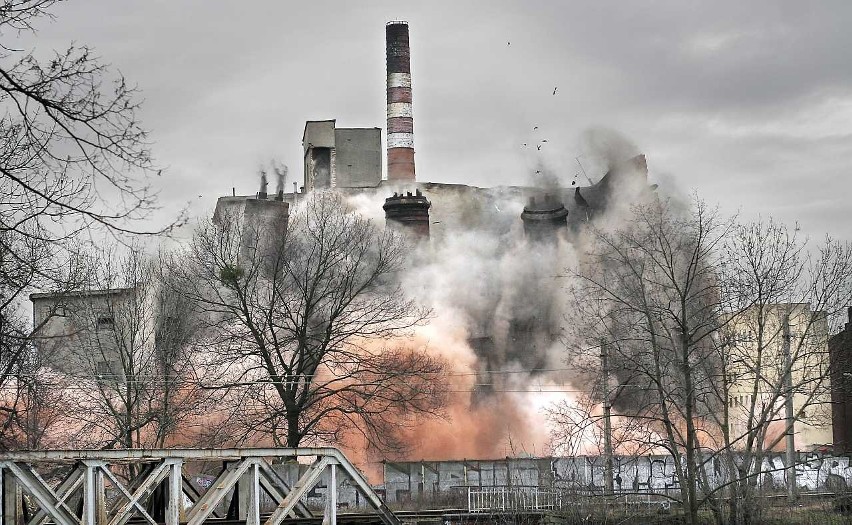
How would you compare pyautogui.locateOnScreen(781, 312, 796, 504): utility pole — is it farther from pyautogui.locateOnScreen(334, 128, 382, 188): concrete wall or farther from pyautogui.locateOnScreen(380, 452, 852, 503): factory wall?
pyautogui.locateOnScreen(334, 128, 382, 188): concrete wall

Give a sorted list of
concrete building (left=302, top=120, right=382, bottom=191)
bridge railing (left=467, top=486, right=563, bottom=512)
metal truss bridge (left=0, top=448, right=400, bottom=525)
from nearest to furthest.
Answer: metal truss bridge (left=0, top=448, right=400, bottom=525) < bridge railing (left=467, top=486, right=563, bottom=512) < concrete building (left=302, top=120, right=382, bottom=191)

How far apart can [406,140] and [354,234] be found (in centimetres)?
1716

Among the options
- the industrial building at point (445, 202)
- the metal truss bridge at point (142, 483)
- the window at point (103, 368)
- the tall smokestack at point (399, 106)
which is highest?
the tall smokestack at point (399, 106)

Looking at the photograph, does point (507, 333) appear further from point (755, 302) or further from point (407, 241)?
point (755, 302)

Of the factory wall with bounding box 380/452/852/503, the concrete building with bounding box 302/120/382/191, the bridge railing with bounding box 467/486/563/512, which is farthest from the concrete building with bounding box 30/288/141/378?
the concrete building with bounding box 302/120/382/191

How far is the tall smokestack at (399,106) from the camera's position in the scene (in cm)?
6269

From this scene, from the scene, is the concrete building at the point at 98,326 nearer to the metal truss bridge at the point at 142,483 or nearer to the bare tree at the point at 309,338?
the bare tree at the point at 309,338

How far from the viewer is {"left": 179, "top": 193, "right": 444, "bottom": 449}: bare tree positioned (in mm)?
39625

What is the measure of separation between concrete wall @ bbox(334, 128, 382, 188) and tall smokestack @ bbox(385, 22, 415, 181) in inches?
33.3

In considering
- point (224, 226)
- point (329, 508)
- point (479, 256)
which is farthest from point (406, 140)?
point (329, 508)

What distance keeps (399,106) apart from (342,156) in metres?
4.60

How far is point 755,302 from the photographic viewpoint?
2683 cm

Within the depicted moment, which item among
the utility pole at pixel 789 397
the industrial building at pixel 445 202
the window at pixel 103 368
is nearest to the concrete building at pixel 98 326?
the window at pixel 103 368

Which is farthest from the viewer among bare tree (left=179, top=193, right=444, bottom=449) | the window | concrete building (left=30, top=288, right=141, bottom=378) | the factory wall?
the factory wall
